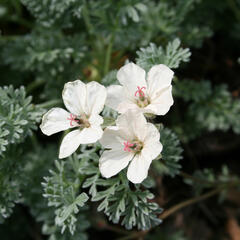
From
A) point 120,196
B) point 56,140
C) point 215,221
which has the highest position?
point 120,196

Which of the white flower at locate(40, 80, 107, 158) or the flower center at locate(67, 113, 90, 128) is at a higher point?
the white flower at locate(40, 80, 107, 158)

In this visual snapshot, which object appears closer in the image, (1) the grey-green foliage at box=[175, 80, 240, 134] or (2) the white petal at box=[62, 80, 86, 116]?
(2) the white petal at box=[62, 80, 86, 116]

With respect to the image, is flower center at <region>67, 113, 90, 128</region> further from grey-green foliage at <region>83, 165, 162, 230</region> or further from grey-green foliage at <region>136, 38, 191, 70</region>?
grey-green foliage at <region>136, 38, 191, 70</region>

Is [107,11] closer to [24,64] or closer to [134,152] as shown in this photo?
[24,64]

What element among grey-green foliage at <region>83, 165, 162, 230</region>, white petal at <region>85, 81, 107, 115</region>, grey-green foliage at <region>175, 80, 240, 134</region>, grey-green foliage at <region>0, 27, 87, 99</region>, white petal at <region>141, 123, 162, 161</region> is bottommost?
grey-green foliage at <region>175, 80, 240, 134</region>

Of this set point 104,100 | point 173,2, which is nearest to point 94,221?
point 104,100

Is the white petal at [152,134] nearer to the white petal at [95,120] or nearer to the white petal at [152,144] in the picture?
the white petal at [152,144]

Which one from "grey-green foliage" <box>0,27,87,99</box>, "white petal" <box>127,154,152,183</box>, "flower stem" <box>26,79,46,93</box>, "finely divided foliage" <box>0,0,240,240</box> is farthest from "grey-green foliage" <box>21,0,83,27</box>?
"white petal" <box>127,154,152,183</box>

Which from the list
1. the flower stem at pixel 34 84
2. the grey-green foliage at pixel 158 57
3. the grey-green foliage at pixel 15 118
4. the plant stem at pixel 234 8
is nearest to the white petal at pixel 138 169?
the grey-green foliage at pixel 158 57
